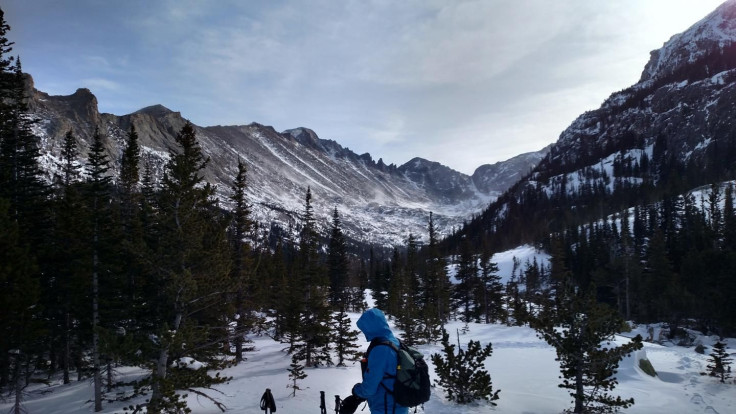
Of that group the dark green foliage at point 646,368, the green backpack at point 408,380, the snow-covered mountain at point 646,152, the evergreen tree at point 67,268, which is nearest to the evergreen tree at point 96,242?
the evergreen tree at point 67,268

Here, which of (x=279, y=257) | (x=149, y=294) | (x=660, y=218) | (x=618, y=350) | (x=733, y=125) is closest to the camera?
(x=618, y=350)

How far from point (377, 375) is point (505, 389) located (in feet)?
56.1

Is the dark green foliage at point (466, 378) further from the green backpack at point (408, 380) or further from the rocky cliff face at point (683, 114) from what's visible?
the rocky cliff face at point (683, 114)

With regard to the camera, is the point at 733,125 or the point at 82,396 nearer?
the point at 82,396

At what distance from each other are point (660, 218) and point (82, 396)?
10718 centimetres

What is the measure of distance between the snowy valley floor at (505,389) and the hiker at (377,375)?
924 centimetres

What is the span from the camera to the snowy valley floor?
16.2m

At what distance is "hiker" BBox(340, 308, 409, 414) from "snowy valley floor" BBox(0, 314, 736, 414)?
30.3ft

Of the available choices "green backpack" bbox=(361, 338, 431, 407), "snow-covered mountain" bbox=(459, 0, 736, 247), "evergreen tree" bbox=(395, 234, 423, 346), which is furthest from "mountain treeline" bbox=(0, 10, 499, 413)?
"snow-covered mountain" bbox=(459, 0, 736, 247)

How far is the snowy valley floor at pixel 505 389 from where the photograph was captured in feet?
53.2

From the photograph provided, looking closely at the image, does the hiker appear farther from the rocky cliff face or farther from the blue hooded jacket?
the rocky cliff face

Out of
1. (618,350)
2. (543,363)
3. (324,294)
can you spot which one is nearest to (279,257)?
(324,294)

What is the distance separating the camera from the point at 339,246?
46.5 m

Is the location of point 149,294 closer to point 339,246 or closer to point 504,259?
point 339,246
